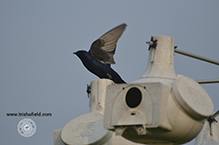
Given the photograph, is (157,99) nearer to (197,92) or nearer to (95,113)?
(197,92)

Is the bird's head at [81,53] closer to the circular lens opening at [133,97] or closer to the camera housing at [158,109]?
the camera housing at [158,109]

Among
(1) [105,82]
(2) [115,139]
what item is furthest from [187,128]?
(1) [105,82]

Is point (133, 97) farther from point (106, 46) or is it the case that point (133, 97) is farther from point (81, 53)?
point (81, 53)

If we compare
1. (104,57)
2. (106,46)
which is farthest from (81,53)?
(106,46)

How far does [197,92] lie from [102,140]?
5.28m

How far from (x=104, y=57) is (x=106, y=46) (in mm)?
430

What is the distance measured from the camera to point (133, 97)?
13.6 m

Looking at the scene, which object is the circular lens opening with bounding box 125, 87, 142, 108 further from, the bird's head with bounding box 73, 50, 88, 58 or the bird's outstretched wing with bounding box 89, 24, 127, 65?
the bird's head with bounding box 73, 50, 88, 58

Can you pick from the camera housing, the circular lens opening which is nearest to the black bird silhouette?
the camera housing

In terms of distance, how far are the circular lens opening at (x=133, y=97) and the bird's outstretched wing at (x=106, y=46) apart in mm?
6130

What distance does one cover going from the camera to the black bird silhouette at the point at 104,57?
20.0 metres

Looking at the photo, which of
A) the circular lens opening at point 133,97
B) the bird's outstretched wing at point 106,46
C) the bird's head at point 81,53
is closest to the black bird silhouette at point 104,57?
the bird's outstretched wing at point 106,46

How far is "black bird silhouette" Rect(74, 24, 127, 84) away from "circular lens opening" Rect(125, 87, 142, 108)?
6.24 metres

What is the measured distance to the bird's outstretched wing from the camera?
65.0 feet
